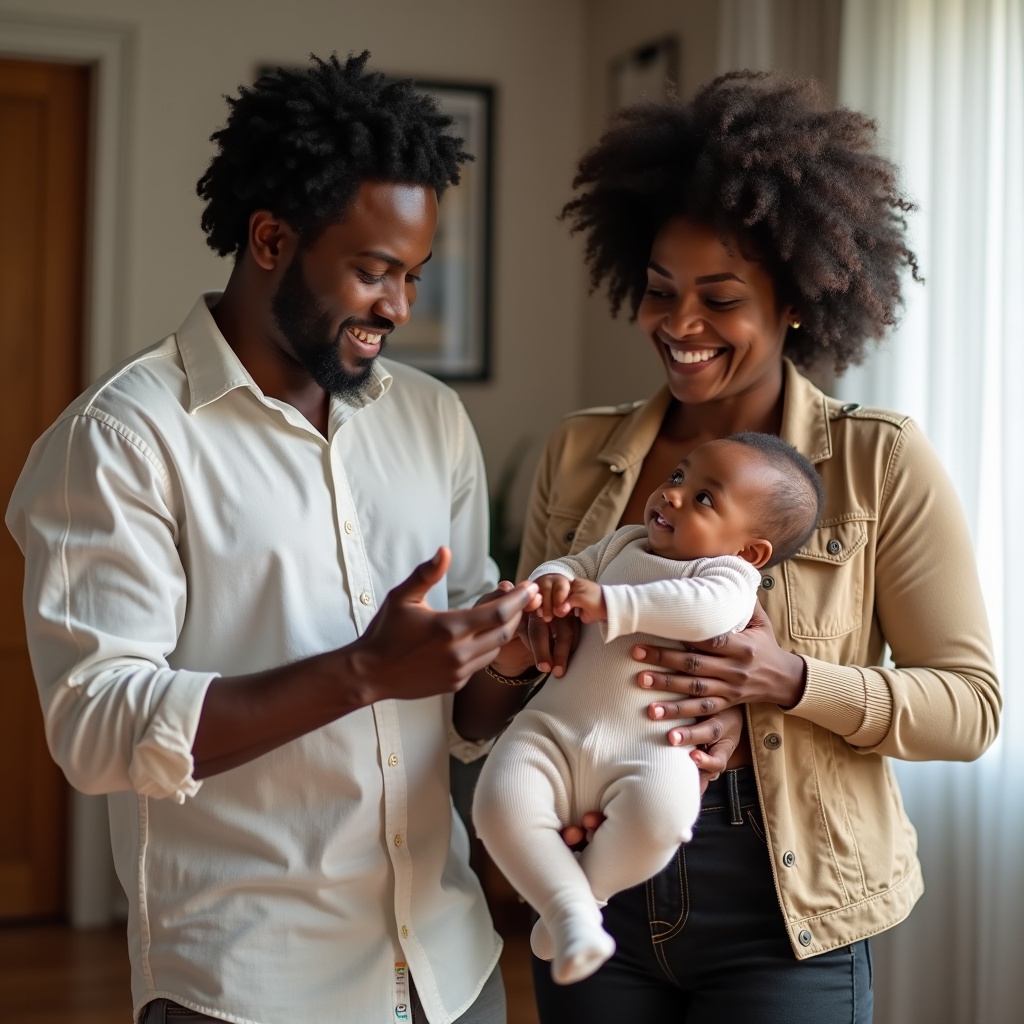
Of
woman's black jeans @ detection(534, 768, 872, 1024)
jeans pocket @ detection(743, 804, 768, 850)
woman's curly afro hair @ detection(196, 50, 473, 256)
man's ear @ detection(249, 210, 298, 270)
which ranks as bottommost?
woman's black jeans @ detection(534, 768, 872, 1024)

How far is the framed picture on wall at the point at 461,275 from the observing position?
4.45 meters

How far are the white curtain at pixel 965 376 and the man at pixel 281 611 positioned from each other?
1.31 metres

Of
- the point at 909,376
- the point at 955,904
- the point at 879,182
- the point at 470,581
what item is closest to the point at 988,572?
the point at 909,376

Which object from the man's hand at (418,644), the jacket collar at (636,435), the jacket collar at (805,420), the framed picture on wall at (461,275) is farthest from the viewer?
the framed picture on wall at (461,275)

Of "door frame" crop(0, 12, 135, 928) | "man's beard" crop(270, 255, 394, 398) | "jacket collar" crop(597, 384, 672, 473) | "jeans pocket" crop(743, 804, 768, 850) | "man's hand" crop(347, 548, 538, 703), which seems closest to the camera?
"man's hand" crop(347, 548, 538, 703)

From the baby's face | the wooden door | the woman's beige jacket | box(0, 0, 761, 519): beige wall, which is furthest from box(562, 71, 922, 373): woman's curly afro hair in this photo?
the wooden door

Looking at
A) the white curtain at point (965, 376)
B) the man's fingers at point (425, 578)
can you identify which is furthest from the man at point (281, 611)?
the white curtain at point (965, 376)

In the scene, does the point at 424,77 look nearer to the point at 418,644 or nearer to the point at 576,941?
the point at 418,644

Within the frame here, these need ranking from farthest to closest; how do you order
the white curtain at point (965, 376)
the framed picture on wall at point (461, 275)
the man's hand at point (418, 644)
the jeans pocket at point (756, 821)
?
Result: 1. the framed picture on wall at point (461, 275)
2. the white curtain at point (965, 376)
3. the jeans pocket at point (756, 821)
4. the man's hand at point (418, 644)

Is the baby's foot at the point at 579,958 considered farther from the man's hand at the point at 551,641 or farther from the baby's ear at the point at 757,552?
the baby's ear at the point at 757,552

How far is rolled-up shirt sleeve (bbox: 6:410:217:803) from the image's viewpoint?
137 cm

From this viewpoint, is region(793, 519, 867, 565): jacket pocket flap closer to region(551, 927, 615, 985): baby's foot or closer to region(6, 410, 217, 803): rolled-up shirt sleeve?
region(551, 927, 615, 985): baby's foot

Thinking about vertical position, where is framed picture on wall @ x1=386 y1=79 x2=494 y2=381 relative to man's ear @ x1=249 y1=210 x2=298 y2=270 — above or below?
above

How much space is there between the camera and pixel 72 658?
1411 mm
